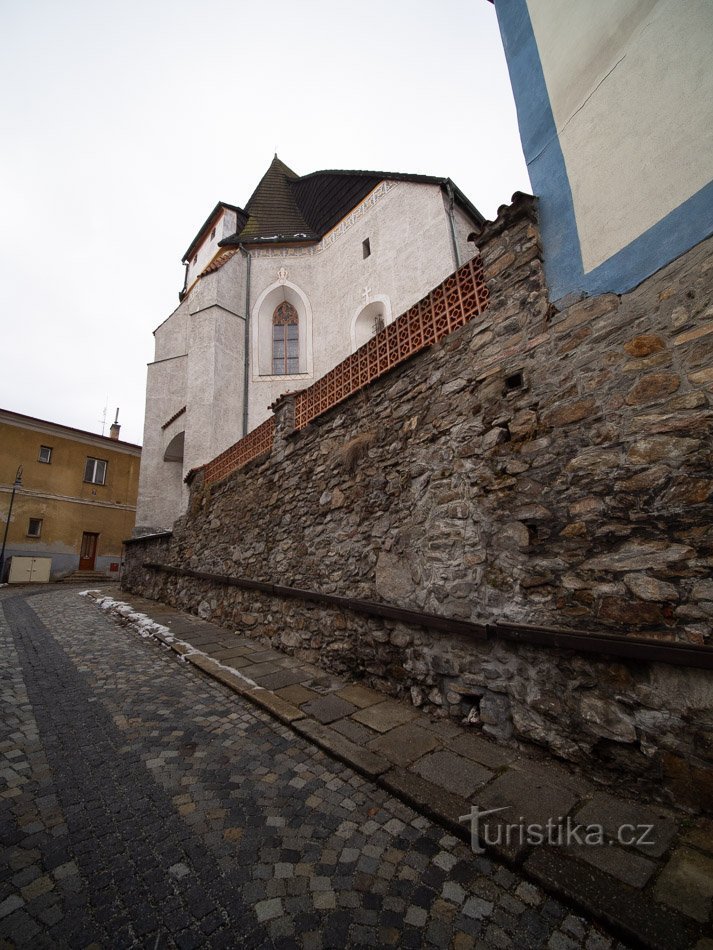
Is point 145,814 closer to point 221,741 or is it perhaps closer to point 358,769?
point 221,741

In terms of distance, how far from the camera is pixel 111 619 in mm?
7672

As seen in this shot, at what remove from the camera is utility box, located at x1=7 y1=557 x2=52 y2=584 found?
16.2 meters

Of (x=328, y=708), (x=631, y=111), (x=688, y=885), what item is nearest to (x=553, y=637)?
(x=688, y=885)

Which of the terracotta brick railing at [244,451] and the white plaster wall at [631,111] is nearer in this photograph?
the white plaster wall at [631,111]

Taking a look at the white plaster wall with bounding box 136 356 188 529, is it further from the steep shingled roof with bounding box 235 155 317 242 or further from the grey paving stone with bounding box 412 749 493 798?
the grey paving stone with bounding box 412 749 493 798

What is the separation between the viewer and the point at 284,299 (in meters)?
14.4

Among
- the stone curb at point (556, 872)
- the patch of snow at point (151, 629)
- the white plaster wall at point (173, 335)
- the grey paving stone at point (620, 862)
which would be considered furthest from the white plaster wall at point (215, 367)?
the grey paving stone at point (620, 862)

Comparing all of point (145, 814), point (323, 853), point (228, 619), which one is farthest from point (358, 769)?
point (228, 619)

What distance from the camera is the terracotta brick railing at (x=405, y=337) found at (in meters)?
3.71

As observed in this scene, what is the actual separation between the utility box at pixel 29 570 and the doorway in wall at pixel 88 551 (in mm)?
1948

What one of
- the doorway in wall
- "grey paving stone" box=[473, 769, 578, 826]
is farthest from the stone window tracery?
the doorway in wall

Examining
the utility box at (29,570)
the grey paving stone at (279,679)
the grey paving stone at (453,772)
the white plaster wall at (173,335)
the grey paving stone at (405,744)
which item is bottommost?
the grey paving stone at (453,772)

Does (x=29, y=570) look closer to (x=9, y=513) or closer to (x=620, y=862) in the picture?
(x=9, y=513)

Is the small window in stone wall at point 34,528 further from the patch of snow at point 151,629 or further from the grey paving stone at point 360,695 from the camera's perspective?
the grey paving stone at point 360,695
